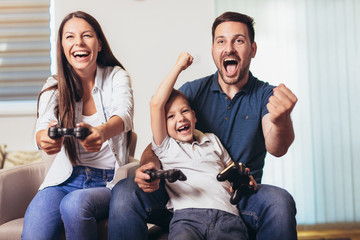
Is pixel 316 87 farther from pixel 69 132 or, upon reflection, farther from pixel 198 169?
pixel 69 132

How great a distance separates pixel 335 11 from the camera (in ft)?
10.6

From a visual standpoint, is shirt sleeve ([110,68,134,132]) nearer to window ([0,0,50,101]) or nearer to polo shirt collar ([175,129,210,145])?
polo shirt collar ([175,129,210,145])

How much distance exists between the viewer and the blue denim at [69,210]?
1482 mm

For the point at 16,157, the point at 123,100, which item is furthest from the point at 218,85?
the point at 16,157

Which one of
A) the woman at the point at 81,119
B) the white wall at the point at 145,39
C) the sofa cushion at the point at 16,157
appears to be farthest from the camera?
the white wall at the point at 145,39

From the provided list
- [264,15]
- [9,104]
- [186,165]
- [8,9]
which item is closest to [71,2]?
[8,9]

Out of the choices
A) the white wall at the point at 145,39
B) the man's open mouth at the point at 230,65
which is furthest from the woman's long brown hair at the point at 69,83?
the white wall at the point at 145,39

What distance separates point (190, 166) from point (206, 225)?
0.82 ft

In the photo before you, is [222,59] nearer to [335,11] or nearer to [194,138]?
[194,138]

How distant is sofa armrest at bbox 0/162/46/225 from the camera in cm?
177

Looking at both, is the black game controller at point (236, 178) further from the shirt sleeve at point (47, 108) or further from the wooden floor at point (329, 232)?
the wooden floor at point (329, 232)

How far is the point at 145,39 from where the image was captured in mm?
3244

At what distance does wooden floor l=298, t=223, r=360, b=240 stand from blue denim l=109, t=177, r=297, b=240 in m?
1.73

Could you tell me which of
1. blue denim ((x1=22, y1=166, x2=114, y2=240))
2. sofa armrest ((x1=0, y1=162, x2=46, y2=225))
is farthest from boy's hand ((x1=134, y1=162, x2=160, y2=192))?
sofa armrest ((x1=0, y1=162, x2=46, y2=225))
